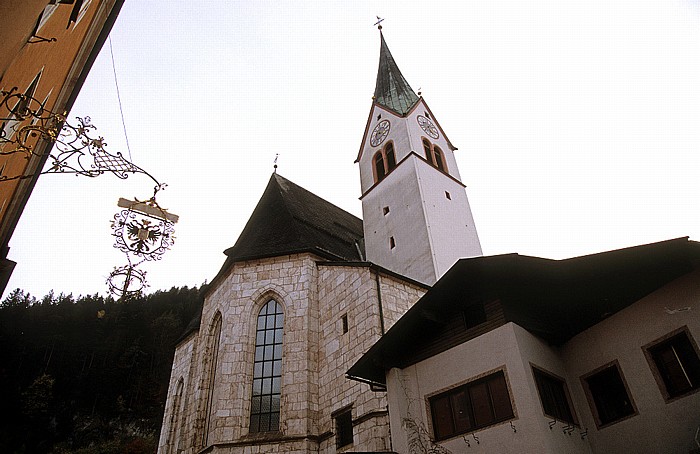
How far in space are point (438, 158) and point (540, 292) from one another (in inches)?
652

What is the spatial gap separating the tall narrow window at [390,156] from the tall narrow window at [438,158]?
202 centimetres

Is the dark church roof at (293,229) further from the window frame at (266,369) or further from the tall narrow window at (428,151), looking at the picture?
the tall narrow window at (428,151)

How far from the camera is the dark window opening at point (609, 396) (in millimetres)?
7363

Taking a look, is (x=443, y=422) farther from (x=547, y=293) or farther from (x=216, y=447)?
(x=216, y=447)

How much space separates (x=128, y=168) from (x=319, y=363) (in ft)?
31.5

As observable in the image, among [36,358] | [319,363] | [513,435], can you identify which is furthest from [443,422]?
[36,358]

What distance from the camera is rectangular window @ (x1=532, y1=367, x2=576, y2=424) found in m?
7.21

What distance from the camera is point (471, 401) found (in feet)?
25.6

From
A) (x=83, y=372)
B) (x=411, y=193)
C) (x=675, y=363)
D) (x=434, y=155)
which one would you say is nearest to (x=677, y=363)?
(x=675, y=363)

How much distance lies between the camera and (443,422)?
26.5ft

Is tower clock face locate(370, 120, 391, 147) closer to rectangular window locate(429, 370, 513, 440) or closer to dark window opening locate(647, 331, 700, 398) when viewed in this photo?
rectangular window locate(429, 370, 513, 440)

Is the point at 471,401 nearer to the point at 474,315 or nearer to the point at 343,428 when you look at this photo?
the point at 474,315

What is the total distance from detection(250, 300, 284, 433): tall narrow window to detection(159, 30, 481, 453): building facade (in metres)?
0.03

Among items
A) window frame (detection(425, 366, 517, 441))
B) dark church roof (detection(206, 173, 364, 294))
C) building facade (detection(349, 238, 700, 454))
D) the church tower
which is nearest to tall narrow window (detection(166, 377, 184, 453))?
dark church roof (detection(206, 173, 364, 294))
